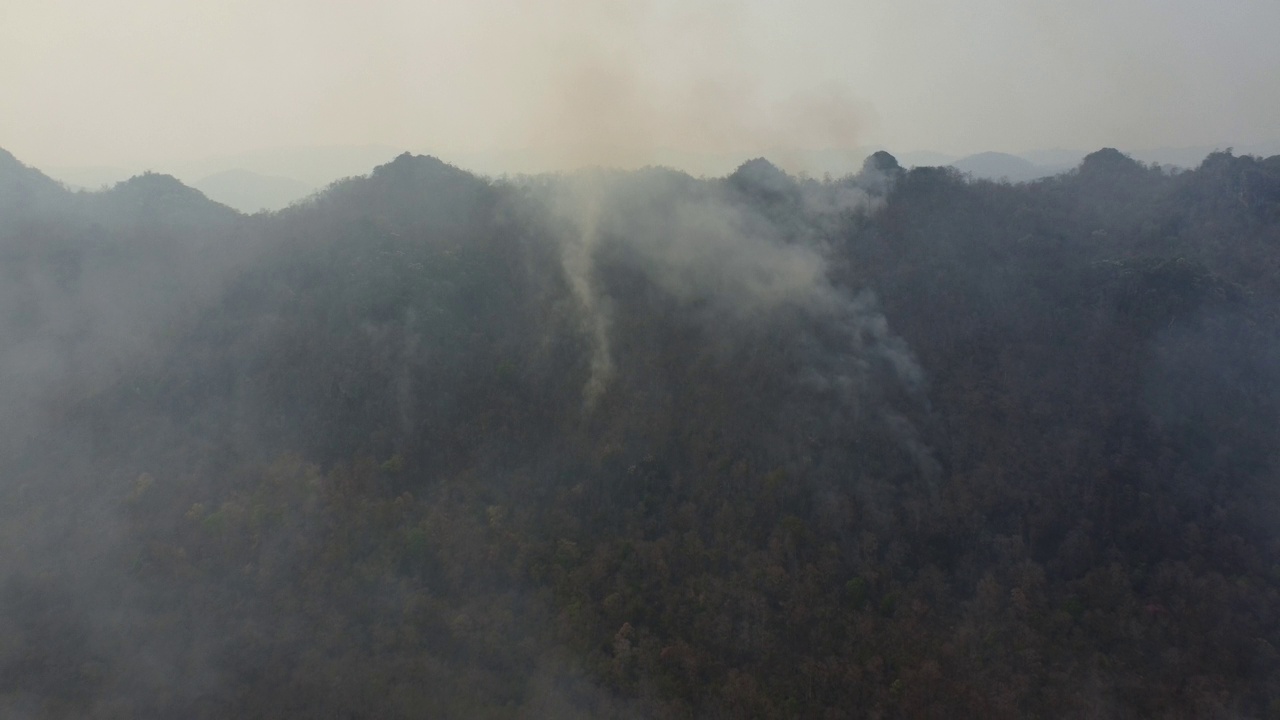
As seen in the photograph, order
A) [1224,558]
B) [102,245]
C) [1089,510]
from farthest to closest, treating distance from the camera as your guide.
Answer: [102,245], [1089,510], [1224,558]

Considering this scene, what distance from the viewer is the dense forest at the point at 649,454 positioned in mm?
20234

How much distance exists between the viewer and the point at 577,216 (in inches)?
1489

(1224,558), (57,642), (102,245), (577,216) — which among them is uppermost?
(577,216)

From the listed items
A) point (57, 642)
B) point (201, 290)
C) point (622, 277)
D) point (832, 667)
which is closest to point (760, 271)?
point (622, 277)

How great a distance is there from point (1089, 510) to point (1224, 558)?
11.4ft

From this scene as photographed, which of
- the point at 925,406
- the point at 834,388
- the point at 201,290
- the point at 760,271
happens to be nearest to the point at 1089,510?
the point at 925,406

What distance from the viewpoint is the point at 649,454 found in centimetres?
2644

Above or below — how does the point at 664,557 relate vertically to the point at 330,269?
below

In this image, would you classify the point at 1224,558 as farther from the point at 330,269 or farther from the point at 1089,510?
the point at 330,269

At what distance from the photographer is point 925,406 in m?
27.5

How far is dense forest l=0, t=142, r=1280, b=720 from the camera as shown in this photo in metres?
20.2

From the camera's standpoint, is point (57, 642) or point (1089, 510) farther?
point (1089, 510)

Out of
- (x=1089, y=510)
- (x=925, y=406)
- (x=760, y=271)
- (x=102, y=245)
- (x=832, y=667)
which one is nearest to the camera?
(x=832, y=667)

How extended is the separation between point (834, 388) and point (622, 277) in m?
10.8
